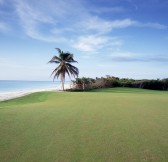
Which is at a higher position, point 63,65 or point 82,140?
point 63,65

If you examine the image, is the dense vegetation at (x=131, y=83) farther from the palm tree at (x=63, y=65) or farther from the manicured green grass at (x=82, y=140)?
the manicured green grass at (x=82, y=140)

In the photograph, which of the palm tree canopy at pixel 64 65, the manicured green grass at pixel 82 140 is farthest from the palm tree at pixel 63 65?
the manicured green grass at pixel 82 140

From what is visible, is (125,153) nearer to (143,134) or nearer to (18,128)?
(143,134)

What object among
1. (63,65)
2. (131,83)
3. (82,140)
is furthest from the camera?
(131,83)

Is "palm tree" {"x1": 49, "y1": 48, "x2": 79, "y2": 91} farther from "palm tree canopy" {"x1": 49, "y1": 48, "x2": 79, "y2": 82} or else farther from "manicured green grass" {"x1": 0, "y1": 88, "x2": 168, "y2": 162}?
"manicured green grass" {"x1": 0, "y1": 88, "x2": 168, "y2": 162}

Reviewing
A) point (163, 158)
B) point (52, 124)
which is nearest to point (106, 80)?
point (52, 124)

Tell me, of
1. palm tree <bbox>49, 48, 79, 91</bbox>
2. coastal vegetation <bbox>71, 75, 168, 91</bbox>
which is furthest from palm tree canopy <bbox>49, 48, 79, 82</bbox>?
coastal vegetation <bbox>71, 75, 168, 91</bbox>

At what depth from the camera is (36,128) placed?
5883 millimetres

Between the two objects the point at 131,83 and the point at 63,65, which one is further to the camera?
the point at 131,83

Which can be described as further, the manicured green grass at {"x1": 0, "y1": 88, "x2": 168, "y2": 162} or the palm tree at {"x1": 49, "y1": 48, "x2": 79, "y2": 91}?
the palm tree at {"x1": 49, "y1": 48, "x2": 79, "y2": 91}

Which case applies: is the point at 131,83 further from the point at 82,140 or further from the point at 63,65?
the point at 82,140

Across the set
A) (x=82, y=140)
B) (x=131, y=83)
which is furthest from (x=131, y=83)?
(x=82, y=140)

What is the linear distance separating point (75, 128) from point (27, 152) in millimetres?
1963

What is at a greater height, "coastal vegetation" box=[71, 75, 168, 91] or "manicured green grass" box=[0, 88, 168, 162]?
"coastal vegetation" box=[71, 75, 168, 91]
